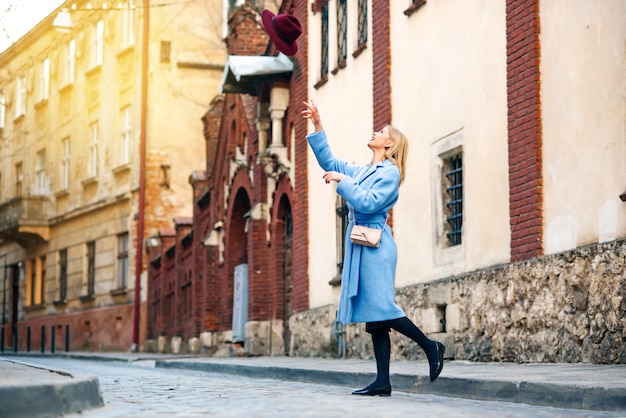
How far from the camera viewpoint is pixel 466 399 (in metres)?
9.59

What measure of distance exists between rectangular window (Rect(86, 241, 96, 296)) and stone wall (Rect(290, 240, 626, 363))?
77.5ft

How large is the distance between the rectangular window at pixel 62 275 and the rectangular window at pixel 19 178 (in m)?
5.62

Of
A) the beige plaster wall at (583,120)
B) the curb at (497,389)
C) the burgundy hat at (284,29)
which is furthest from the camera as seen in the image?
the burgundy hat at (284,29)

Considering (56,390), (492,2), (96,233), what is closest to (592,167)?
(492,2)

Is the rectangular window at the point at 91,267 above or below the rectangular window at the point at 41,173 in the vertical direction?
below

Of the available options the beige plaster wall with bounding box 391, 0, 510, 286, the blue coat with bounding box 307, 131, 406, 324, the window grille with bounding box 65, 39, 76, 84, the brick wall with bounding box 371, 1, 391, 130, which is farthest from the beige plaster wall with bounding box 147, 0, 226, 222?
the blue coat with bounding box 307, 131, 406, 324

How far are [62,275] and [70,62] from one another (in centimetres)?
714

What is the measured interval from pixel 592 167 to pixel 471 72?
11.1ft

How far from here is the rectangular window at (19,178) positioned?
47366mm

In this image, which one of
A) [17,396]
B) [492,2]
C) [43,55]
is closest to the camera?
[17,396]

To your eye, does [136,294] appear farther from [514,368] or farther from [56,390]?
[56,390]

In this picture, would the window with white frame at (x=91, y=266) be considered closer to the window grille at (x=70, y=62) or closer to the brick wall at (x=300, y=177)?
the window grille at (x=70, y=62)

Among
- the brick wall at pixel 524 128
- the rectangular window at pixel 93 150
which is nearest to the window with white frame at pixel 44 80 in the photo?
the rectangular window at pixel 93 150

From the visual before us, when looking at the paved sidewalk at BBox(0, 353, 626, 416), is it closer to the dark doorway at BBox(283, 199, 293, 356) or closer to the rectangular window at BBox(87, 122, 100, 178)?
the dark doorway at BBox(283, 199, 293, 356)
